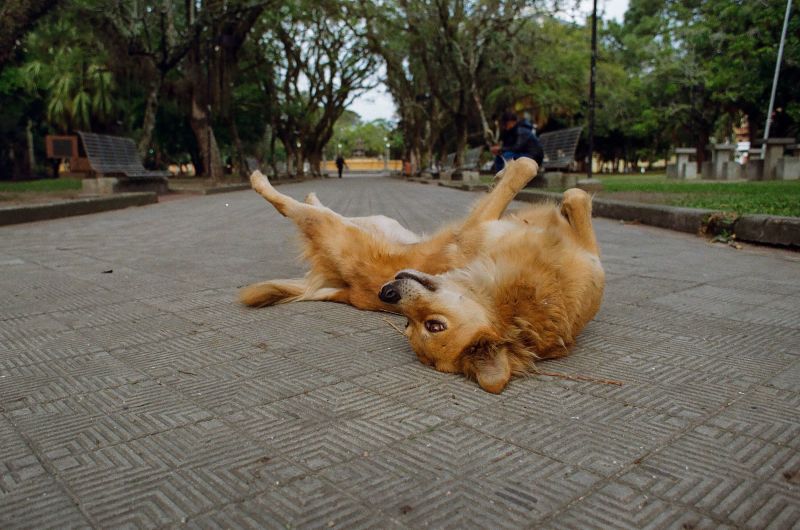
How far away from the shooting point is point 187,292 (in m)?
4.58

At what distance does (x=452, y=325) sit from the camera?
8.89ft

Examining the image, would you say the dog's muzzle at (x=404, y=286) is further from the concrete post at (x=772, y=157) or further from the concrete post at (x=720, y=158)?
the concrete post at (x=720, y=158)

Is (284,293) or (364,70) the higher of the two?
(364,70)

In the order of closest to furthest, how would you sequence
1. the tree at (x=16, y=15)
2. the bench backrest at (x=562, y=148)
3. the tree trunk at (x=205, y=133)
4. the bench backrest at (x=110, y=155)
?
1. the tree at (x=16, y=15)
2. the bench backrest at (x=110, y=155)
3. the bench backrest at (x=562, y=148)
4. the tree trunk at (x=205, y=133)

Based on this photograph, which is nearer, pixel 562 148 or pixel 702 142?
pixel 562 148

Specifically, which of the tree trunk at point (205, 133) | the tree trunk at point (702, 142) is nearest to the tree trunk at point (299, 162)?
the tree trunk at point (205, 133)

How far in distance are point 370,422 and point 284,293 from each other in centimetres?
208

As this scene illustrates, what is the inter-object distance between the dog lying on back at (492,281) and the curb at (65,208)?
27.8ft

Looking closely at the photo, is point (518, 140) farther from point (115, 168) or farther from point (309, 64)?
point (309, 64)

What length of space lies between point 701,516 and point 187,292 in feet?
12.7

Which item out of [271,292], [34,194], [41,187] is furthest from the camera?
[41,187]

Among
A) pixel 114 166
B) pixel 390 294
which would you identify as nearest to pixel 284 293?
pixel 390 294

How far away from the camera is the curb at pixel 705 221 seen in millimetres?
6520

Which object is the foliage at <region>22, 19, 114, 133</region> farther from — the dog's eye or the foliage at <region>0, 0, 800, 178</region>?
the dog's eye
